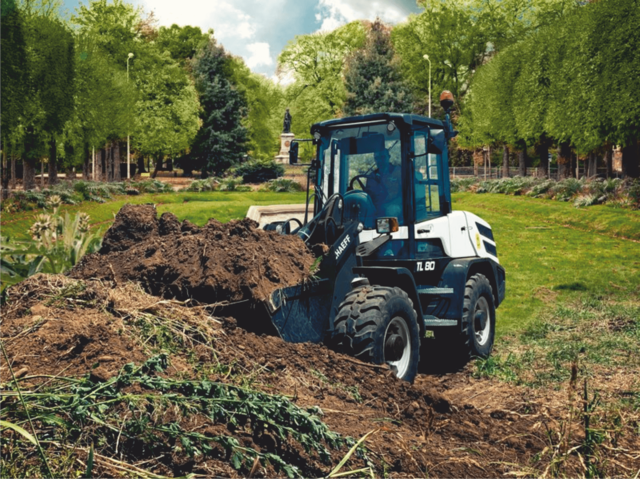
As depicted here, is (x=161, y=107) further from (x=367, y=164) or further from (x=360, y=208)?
(x=360, y=208)

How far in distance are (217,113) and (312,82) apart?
50.1 ft

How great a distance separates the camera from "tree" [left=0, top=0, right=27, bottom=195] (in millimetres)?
22578

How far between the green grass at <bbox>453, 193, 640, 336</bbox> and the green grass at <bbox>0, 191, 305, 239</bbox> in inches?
319

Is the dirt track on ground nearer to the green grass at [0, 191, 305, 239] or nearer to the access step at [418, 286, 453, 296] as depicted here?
the access step at [418, 286, 453, 296]

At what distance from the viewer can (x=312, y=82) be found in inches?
2549

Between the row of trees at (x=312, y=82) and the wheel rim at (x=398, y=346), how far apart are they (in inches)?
800

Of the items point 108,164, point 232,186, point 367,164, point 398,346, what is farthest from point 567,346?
point 108,164

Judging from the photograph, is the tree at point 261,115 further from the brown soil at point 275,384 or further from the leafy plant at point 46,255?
the brown soil at point 275,384

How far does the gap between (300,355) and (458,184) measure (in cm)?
3712

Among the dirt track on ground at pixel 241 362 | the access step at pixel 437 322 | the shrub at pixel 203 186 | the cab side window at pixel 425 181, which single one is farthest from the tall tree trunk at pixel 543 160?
the dirt track on ground at pixel 241 362

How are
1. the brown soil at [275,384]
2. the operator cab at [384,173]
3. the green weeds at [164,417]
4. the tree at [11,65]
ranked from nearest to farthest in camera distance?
the green weeds at [164,417] → the brown soil at [275,384] → the operator cab at [384,173] → the tree at [11,65]

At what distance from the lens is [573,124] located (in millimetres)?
28672

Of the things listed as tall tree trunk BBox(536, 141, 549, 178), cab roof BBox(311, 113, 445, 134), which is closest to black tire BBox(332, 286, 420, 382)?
cab roof BBox(311, 113, 445, 134)

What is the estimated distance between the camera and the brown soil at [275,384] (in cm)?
334
